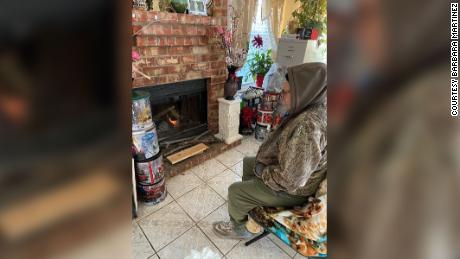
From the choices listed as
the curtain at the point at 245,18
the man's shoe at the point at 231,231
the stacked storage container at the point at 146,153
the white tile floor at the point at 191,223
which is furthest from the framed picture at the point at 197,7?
the man's shoe at the point at 231,231

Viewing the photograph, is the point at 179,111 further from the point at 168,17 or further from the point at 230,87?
the point at 168,17

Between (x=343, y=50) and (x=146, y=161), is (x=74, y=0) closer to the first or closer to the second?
(x=343, y=50)

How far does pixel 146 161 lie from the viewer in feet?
5.44

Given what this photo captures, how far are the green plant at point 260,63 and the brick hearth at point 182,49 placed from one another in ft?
2.04

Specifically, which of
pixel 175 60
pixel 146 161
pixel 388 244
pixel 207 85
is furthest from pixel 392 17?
pixel 207 85

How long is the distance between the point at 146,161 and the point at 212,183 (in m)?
0.65

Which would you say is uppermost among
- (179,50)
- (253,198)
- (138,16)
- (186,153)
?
(138,16)

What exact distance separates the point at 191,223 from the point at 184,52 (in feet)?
4.99

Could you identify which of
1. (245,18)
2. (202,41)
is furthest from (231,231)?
(245,18)

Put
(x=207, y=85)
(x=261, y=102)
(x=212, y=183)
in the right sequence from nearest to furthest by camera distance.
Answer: (x=212, y=183), (x=207, y=85), (x=261, y=102)

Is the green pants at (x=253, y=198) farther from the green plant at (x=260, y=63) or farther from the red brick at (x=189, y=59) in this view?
the green plant at (x=260, y=63)

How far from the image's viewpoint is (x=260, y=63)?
3.12 meters

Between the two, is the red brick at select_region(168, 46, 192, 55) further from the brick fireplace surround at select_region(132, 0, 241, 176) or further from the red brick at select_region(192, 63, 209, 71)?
the red brick at select_region(192, 63, 209, 71)

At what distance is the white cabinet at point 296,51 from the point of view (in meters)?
2.68
